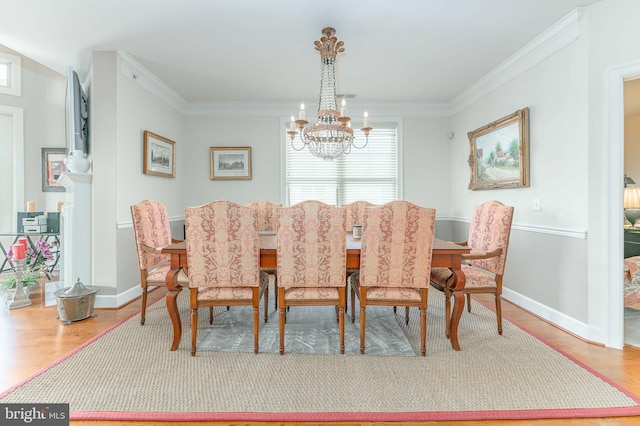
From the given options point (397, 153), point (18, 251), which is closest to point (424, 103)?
point (397, 153)

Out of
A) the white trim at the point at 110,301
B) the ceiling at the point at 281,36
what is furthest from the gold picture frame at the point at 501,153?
the white trim at the point at 110,301

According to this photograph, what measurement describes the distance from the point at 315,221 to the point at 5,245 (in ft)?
17.3

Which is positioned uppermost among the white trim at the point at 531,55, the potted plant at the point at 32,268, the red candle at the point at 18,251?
the white trim at the point at 531,55

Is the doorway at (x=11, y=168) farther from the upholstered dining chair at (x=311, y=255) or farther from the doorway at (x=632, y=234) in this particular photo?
the doorway at (x=632, y=234)

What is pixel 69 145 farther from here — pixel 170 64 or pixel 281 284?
pixel 281 284

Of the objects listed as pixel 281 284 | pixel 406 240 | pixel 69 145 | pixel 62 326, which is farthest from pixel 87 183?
pixel 406 240

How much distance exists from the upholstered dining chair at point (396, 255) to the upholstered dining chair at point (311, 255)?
6.5 inches

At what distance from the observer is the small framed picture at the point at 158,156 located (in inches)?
141

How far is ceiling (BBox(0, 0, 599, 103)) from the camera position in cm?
231

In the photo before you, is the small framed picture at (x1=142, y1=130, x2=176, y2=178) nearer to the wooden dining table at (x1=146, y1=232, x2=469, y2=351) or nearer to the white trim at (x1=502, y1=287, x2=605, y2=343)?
the wooden dining table at (x1=146, y1=232, x2=469, y2=351)

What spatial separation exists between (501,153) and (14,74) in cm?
674

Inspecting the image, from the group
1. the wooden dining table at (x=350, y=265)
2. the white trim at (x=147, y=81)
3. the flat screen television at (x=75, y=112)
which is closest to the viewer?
the wooden dining table at (x=350, y=265)

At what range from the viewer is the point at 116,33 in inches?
106

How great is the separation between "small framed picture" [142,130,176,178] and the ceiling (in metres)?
0.74
